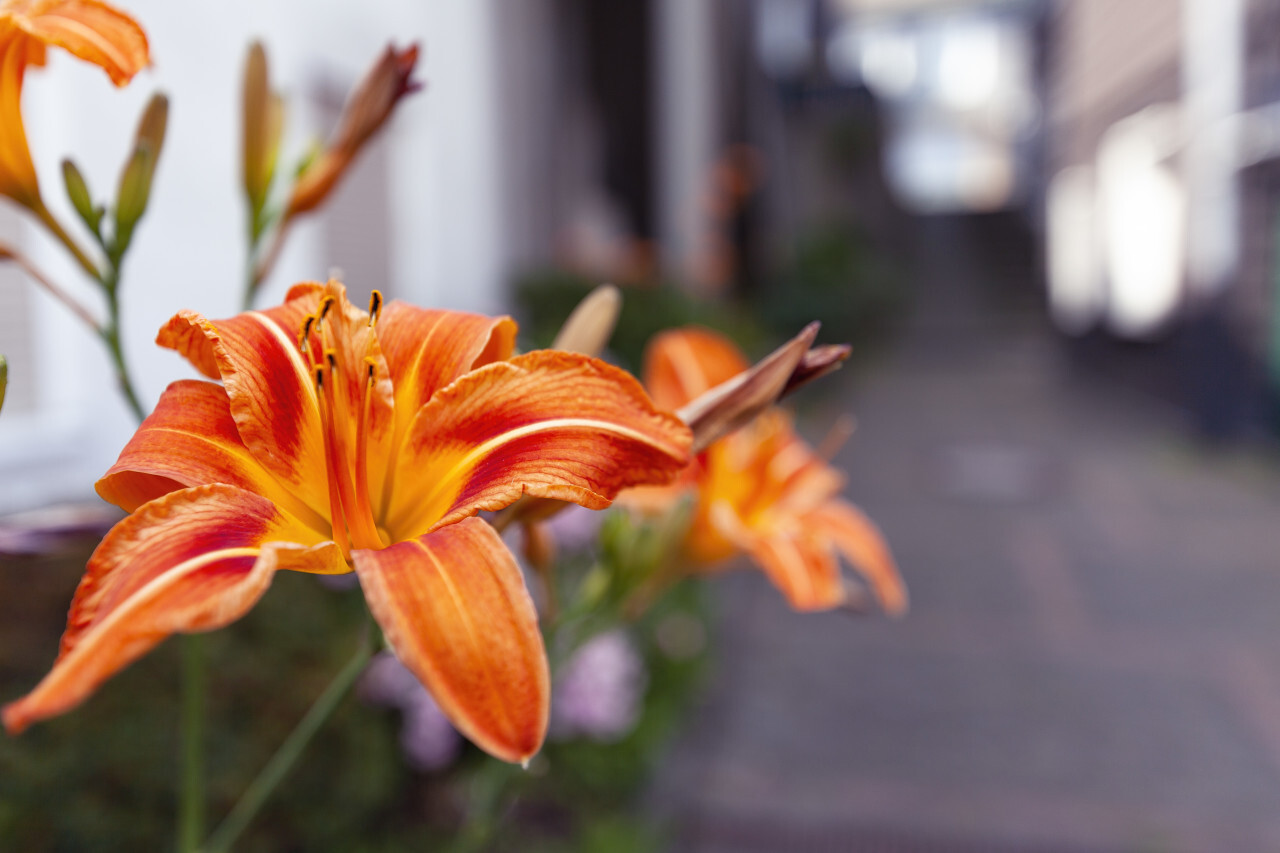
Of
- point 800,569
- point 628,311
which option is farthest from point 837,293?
point 800,569

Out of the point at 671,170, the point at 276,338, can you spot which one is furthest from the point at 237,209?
the point at 671,170

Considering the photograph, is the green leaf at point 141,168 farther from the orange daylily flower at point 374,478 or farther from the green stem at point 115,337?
the orange daylily flower at point 374,478

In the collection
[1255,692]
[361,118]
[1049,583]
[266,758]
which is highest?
[361,118]

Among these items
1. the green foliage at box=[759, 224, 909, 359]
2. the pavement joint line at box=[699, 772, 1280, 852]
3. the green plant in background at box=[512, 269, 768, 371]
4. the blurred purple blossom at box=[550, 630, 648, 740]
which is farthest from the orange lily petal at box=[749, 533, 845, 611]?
the green foliage at box=[759, 224, 909, 359]

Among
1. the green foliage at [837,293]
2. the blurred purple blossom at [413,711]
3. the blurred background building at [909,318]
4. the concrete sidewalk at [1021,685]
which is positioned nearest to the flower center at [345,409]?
the blurred purple blossom at [413,711]

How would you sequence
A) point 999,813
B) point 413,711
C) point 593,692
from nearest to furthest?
point 413,711
point 593,692
point 999,813

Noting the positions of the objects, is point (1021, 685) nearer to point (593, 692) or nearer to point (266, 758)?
point (593, 692)

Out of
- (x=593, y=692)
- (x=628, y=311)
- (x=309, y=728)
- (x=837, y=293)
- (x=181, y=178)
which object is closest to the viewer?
(x=309, y=728)

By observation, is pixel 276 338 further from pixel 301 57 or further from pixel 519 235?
pixel 519 235
